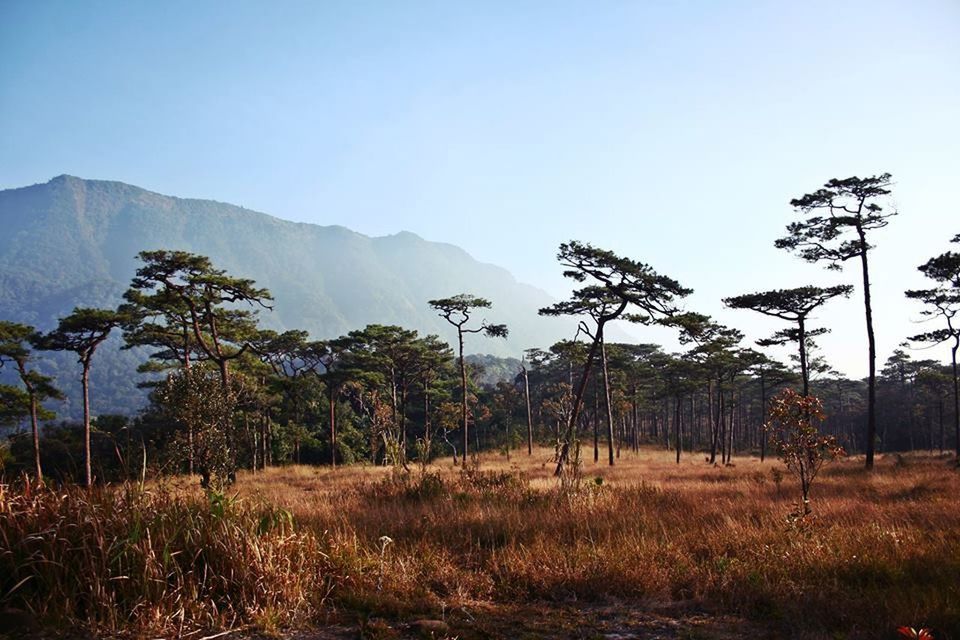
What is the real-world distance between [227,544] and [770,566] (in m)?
5.26

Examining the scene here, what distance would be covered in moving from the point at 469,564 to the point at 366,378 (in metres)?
33.3

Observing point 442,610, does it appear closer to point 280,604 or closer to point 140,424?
point 280,604

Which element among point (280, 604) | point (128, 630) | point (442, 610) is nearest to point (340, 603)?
point (280, 604)

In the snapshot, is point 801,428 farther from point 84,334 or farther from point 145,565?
point 84,334

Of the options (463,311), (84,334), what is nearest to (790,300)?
(463,311)

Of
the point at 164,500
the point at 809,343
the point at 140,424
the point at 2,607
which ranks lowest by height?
the point at 140,424

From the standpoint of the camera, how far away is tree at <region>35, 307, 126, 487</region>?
76.9ft

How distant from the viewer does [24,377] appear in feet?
81.1

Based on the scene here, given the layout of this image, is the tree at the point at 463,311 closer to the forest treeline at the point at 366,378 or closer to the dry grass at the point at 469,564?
the forest treeline at the point at 366,378

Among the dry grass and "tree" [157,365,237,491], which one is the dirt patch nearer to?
the dry grass

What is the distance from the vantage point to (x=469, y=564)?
6.12 m

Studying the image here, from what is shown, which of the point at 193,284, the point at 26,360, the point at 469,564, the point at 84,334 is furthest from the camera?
the point at 26,360

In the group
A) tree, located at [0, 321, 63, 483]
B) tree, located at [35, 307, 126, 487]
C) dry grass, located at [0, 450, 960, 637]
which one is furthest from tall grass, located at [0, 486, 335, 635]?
tree, located at [0, 321, 63, 483]

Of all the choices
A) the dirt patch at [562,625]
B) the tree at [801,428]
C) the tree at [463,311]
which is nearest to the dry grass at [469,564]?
the dirt patch at [562,625]
